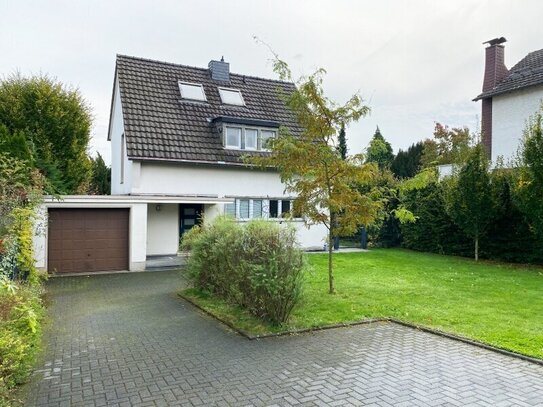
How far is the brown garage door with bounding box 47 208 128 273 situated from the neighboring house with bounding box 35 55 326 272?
0.11 ft

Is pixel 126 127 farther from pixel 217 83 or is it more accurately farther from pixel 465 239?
pixel 465 239

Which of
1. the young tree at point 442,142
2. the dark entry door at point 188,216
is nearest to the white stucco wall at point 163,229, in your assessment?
the dark entry door at point 188,216

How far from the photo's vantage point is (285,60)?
10180 mm

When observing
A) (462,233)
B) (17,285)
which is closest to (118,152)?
(17,285)

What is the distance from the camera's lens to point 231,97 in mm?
21312

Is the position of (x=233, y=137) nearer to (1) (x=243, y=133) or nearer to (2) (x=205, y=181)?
(1) (x=243, y=133)

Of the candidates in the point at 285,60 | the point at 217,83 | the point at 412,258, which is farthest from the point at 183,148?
the point at 412,258

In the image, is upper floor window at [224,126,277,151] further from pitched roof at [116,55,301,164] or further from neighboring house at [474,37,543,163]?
neighboring house at [474,37,543,163]

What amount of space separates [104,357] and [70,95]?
1793 centimetres

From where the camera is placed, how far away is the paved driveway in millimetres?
4961

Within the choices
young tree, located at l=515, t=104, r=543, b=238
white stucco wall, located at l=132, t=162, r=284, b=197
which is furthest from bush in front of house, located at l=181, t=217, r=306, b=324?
young tree, located at l=515, t=104, r=543, b=238

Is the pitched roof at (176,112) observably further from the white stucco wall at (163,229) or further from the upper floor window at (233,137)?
the white stucco wall at (163,229)

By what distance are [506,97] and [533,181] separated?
10.6m

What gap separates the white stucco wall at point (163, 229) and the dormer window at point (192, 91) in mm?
5380
